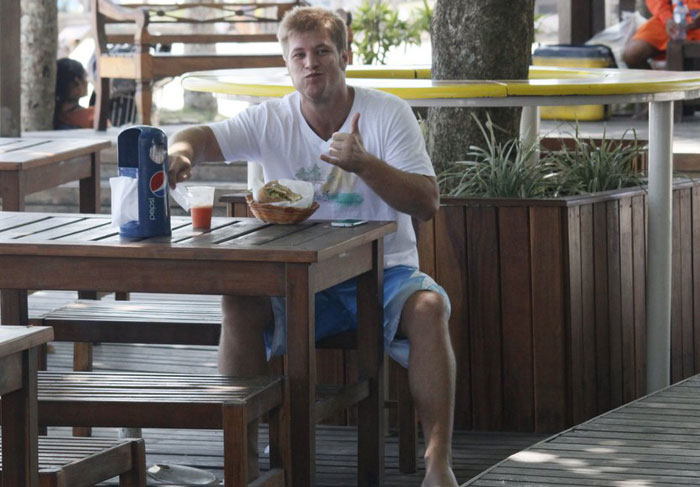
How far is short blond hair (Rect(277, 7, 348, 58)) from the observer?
3832 mm

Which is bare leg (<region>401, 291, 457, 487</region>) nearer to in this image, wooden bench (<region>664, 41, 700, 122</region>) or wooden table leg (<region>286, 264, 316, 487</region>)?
wooden table leg (<region>286, 264, 316, 487</region>)

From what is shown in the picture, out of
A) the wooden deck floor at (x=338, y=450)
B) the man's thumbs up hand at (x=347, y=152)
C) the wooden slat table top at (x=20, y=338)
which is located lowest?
the wooden deck floor at (x=338, y=450)

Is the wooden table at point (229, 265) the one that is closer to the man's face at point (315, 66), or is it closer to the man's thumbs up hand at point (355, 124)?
the man's thumbs up hand at point (355, 124)

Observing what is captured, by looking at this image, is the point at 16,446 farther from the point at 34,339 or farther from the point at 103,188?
the point at 103,188

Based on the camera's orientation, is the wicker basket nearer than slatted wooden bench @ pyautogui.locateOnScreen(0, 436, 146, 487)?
No

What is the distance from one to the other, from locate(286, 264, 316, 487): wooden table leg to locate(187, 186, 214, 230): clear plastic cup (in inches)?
16.4

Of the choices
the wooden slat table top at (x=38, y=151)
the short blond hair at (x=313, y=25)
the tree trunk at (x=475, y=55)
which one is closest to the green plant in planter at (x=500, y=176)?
the tree trunk at (x=475, y=55)

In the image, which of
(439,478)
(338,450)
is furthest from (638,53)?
(439,478)

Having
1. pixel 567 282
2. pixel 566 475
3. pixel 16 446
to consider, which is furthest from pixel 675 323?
pixel 16 446

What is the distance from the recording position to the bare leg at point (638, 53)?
364 inches

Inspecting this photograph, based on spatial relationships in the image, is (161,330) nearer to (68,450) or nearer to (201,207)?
(201,207)

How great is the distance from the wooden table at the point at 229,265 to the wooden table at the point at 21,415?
0.68m

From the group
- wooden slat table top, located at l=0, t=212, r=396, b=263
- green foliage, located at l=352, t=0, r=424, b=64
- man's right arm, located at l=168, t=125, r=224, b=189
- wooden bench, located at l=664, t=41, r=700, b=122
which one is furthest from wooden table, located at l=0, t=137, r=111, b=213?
green foliage, located at l=352, t=0, r=424, b=64

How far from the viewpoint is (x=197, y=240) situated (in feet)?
10.8
